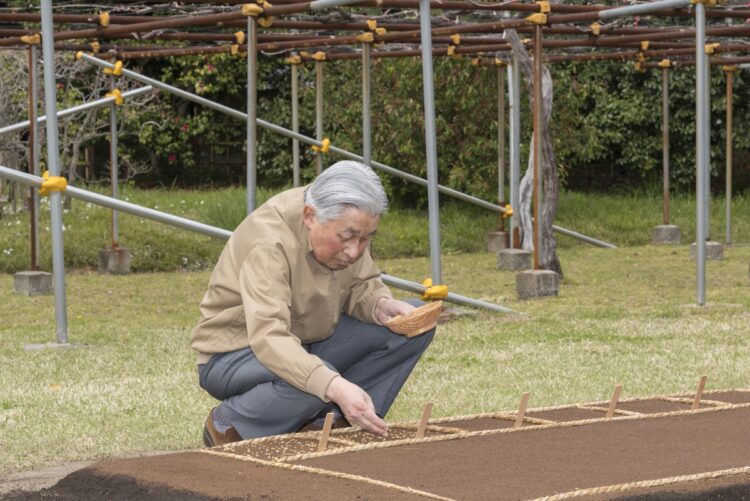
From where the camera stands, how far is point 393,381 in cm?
483

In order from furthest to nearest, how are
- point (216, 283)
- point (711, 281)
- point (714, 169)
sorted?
1. point (714, 169)
2. point (711, 281)
3. point (216, 283)

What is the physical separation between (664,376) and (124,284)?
6493 mm

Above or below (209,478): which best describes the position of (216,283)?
above

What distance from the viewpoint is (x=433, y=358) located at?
291 inches

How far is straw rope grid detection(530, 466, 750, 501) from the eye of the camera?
3793 mm

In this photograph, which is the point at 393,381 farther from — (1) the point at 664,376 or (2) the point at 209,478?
(1) the point at 664,376

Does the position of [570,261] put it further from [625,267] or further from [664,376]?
[664,376]

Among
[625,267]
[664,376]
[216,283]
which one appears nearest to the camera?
[216,283]

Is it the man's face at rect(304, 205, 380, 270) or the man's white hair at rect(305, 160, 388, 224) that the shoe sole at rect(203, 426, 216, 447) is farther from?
the man's white hair at rect(305, 160, 388, 224)

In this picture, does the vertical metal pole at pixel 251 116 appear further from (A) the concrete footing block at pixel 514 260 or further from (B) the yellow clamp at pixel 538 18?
(A) the concrete footing block at pixel 514 260

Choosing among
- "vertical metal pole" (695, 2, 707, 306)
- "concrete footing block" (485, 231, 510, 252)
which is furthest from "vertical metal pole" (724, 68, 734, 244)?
"vertical metal pole" (695, 2, 707, 306)

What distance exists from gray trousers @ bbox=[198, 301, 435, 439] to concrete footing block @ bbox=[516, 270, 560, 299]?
5.56 metres

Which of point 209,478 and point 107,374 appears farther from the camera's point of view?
point 107,374

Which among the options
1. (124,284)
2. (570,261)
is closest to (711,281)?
(570,261)
